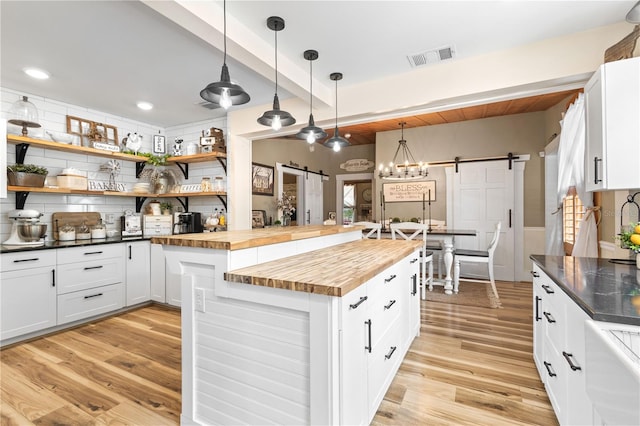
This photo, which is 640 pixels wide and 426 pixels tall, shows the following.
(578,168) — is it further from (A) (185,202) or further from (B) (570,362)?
(A) (185,202)

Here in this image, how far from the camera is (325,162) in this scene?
7441 millimetres

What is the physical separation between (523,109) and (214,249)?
5102 millimetres

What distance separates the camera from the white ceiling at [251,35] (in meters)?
1.96

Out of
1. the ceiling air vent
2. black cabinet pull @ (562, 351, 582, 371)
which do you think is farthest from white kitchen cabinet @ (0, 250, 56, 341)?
black cabinet pull @ (562, 351, 582, 371)

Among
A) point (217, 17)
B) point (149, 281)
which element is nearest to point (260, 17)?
point (217, 17)

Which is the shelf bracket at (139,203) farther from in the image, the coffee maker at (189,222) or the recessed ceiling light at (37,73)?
the recessed ceiling light at (37,73)

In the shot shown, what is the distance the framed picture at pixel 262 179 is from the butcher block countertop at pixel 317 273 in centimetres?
344

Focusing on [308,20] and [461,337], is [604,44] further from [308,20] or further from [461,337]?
[461,337]

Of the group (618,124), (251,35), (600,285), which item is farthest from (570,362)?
(251,35)

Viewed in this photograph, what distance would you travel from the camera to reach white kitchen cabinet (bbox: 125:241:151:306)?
3713 mm

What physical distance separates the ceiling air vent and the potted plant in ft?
12.6

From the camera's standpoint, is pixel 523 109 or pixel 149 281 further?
pixel 523 109

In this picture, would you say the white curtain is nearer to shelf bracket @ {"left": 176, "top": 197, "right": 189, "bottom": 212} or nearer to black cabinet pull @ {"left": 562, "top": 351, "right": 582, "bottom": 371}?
black cabinet pull @ {"left": 562, "top": 351, "right": 582, "bottom": 371}

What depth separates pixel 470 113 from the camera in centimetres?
482
